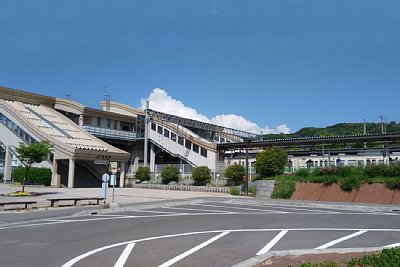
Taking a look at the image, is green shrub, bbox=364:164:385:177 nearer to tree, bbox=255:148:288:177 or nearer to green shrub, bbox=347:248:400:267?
tree, bbox=255:148:288:177

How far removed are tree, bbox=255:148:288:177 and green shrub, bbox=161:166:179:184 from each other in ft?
48.9

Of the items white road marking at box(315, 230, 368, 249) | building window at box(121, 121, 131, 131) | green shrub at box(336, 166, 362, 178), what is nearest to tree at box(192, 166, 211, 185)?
green shrub at box(336, 166, 362, 178)

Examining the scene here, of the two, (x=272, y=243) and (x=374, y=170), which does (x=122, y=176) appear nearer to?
(x=374, y=170)

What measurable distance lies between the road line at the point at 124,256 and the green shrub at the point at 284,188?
2246cm

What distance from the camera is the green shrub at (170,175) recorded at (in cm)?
4828

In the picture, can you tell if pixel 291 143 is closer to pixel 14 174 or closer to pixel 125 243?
pixel 14 174

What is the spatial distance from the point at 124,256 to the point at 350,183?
22.7 metres

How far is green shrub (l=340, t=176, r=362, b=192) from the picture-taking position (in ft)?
90.8

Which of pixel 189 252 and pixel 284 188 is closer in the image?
pixel 189 252

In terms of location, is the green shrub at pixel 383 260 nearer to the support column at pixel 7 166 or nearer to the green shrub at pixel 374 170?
the green shrub at pixel 374 170

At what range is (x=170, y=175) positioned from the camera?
158ft

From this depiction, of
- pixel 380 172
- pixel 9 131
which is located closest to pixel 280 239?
pixel 380 172

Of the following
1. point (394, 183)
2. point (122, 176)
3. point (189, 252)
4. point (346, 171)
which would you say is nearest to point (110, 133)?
point (122, 176)

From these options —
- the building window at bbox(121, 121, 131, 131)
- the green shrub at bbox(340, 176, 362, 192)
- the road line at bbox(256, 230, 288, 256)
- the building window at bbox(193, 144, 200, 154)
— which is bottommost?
A: the road line at bbox(256, 230, 288, 256)
